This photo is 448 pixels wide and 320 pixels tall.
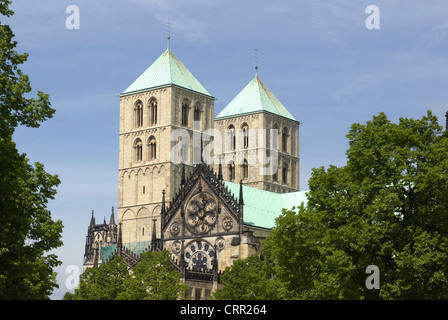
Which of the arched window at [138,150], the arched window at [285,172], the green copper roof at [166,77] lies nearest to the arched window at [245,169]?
the arched window at [285,172]

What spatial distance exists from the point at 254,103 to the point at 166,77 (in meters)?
14.6

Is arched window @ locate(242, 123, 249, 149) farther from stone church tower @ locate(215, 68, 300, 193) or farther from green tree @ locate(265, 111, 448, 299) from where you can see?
green tree @ locate(265, 111, 448, 299)

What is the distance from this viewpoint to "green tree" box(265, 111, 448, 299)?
151 feet

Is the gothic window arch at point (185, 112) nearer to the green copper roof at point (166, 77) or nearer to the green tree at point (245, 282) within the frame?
the green copper roof at point (166, 77)

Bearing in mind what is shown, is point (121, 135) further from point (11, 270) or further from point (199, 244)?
point (11, 270)

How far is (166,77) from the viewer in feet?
383

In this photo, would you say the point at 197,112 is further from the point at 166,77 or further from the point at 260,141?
the point at 260,141

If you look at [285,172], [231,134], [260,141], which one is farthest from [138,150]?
[285,172]

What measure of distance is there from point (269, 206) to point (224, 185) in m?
8.58

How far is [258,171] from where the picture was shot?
12062 centimetres

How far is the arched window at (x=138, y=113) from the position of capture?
11856 centimetres

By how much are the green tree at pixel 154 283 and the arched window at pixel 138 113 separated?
4248 centimetres

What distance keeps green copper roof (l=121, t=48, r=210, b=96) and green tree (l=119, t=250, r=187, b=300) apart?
42.4m

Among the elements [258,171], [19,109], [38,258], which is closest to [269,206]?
[258,171]
